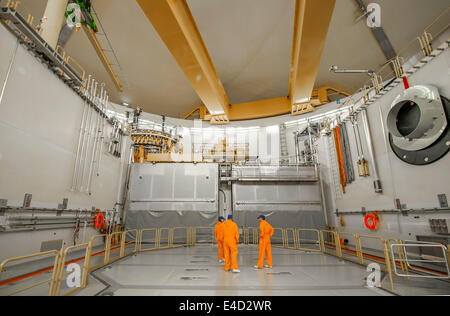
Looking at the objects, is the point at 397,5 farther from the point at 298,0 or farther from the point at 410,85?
the point at 410,85

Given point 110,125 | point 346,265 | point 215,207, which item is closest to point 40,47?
point 110,125

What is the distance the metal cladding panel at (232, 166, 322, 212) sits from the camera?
13.1 meters

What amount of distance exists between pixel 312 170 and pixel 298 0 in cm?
941

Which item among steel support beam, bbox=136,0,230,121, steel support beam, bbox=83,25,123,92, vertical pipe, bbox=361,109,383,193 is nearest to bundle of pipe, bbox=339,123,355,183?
vertical pipe, bbox=361,109,383,193

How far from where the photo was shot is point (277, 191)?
1341 cm

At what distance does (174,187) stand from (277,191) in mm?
6844

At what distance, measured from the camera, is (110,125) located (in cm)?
1156

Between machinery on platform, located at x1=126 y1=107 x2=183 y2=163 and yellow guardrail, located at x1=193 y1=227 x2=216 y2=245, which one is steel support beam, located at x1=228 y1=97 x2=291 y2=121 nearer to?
machinery on platform, located at x1=126 y1=107 x2=183 y2=163

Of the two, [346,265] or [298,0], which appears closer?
[346,265]

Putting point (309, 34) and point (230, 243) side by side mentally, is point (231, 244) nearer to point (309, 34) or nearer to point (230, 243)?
point (230, 243)

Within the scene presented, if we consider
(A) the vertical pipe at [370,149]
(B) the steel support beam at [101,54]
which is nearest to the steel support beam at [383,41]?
(A) the vertical pipe at [370,149]

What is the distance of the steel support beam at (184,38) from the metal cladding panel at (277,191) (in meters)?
6.44
